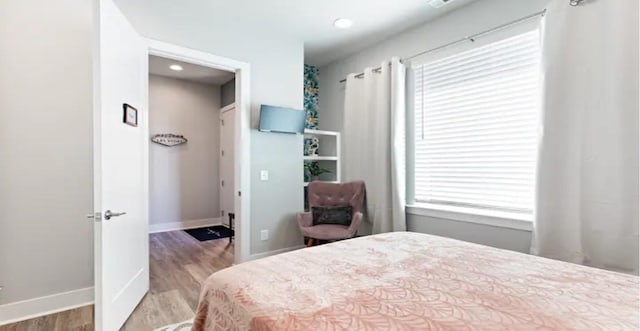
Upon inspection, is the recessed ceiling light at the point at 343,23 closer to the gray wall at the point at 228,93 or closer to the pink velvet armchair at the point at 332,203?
the pink velvet armchair at the point at 332,203

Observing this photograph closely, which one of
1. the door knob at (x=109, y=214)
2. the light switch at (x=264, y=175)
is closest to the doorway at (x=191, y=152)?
the light switch at (x=264, y=175)

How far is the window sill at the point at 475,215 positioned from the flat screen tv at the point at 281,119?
1.54 m

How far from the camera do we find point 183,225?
17.0 feet

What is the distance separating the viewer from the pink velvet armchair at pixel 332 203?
10.6ft

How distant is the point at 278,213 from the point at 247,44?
73.5 inches

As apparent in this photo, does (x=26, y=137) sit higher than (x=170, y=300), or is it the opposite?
(x=26, y=137)

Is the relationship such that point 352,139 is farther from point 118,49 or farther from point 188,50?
point 118,49

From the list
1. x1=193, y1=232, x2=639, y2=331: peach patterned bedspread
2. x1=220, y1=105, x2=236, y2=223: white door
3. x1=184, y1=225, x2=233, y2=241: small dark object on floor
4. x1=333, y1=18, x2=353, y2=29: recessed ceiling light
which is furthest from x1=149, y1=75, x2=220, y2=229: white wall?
x1=193, y1=232, x2=639, y2=331: peach patterned bedspread

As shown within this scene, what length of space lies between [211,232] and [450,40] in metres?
4.23

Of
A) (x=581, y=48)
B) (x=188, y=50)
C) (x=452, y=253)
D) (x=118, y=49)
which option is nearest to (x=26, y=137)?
(x=118, y=49)

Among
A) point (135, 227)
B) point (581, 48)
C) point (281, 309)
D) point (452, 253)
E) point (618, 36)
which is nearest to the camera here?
point (281, 309)

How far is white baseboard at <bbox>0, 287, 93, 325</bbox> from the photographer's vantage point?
2088 millimetres

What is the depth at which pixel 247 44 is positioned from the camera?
3.22 m

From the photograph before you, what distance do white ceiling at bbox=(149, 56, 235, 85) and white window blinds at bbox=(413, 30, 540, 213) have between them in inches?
121
